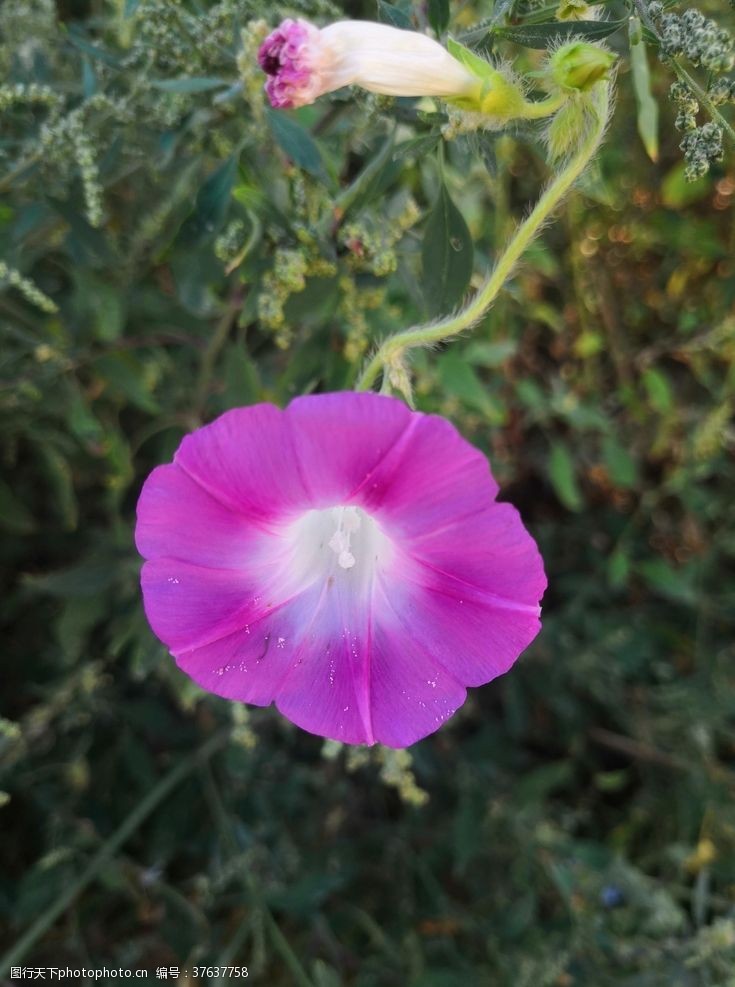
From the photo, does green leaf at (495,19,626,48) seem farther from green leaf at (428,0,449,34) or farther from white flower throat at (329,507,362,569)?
white flower throat at (329,507,362,569)

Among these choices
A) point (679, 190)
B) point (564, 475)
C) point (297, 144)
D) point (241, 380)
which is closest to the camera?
point (297, 144)

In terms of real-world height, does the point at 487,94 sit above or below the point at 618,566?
above

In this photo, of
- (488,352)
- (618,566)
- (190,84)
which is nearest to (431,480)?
(190,84)

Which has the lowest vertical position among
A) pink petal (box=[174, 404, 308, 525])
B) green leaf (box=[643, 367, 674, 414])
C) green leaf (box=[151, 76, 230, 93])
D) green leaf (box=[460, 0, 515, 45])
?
green leaf (box=[643, 367, 674, 414])

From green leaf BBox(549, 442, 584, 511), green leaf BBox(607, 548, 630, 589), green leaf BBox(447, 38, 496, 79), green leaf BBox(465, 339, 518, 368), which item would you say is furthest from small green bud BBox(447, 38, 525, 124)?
green leaf BBox(607, 548, 630, 589)

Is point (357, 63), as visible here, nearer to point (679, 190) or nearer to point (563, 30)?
point (563, 30)

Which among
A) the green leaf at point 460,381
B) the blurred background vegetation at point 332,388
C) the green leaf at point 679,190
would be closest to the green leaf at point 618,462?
the blurred background vegetation at point 332,388

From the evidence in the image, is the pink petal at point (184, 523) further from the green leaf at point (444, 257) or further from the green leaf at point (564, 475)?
the green leaf at point (564, 475)
